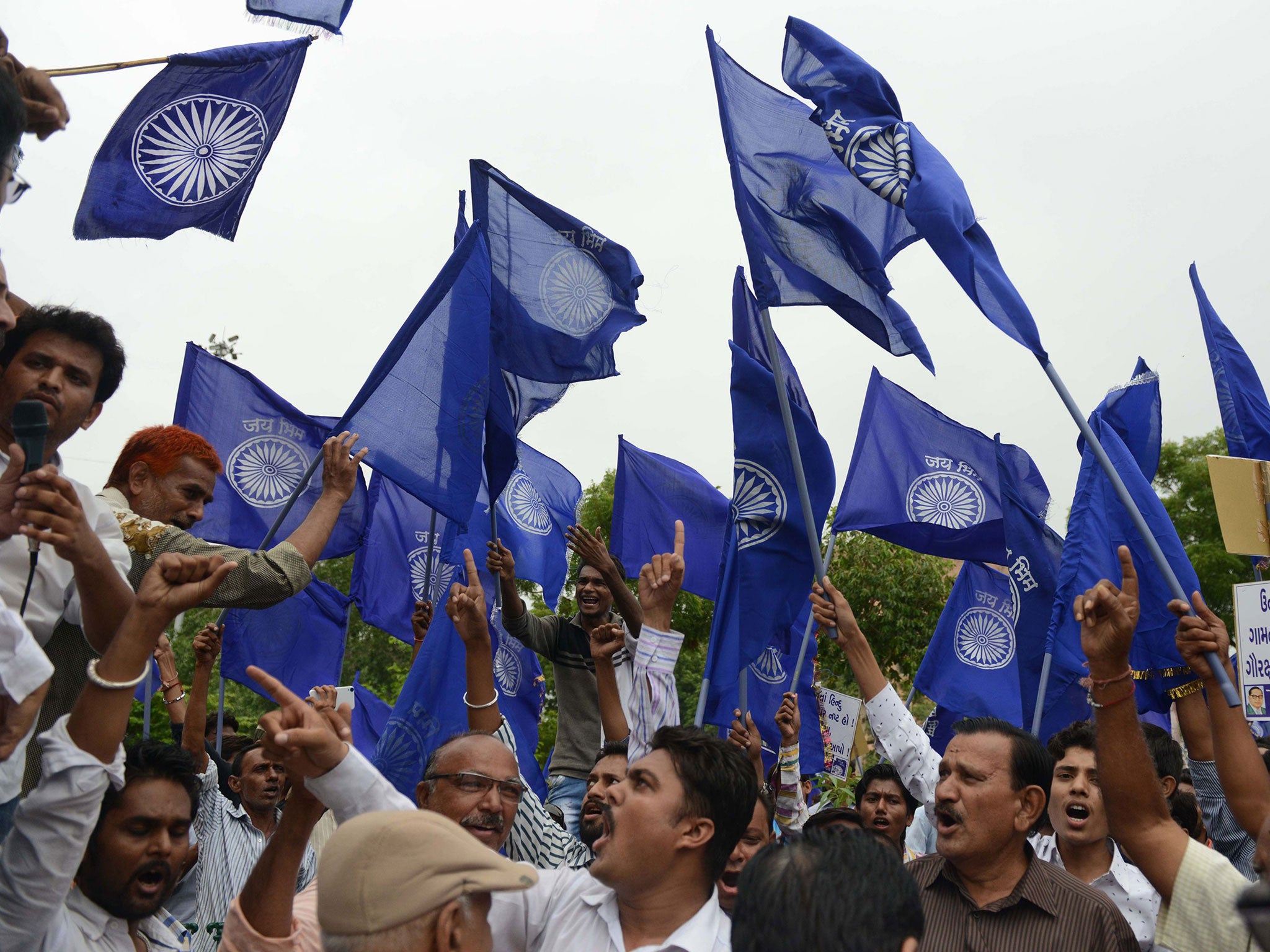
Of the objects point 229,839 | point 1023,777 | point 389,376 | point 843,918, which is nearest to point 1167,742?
point 1023,777

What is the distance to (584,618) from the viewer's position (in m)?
6.09

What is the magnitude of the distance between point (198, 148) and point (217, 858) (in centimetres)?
330

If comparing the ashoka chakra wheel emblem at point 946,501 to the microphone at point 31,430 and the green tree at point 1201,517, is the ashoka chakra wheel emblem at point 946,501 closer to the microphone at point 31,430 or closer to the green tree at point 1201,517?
the microphone at point 31,430

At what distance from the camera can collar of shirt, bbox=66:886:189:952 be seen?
277 cm

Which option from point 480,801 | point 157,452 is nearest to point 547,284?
point 157,452

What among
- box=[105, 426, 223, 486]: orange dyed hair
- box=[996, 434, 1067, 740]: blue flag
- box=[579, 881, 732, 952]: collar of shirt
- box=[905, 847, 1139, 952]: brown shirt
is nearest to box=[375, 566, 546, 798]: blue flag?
A: box=[105, 426, 223, 486]: orange dyed hair

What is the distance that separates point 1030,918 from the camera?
3154mm

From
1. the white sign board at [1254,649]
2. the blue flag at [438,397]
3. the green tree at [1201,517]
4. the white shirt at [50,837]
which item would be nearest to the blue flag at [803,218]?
the blue flag at [438,397]

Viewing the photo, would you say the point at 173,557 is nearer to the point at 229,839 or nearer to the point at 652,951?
the point at 652,951

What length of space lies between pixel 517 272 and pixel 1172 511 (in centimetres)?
2890

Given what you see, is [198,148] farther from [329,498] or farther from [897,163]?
[897,163]

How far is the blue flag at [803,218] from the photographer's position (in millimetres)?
5961

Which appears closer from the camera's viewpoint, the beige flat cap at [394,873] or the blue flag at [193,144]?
the beige flat cap at [394,873]

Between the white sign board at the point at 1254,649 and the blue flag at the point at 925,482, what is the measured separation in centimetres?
158
